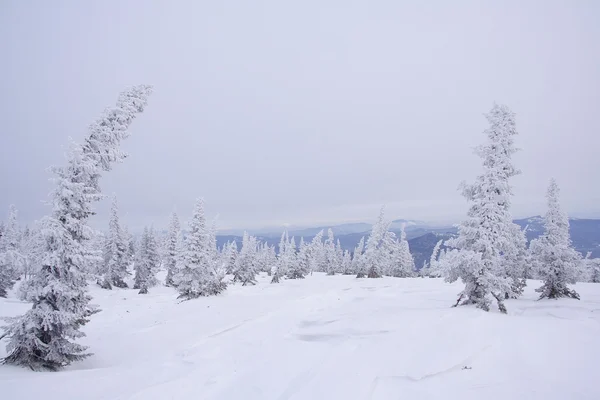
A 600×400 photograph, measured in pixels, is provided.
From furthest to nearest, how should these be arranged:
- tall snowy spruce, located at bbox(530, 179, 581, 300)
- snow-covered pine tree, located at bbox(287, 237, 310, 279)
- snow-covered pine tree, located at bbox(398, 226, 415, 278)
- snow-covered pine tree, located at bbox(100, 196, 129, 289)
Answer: snow-covered pine tree, located at bbox(398, 226, 415, 278)
snow-covered pine tree, located at bbox(287, 237, 310, 279)
snow-covered pine tree, located at bbox(100, 196, 129, 289)
tall snowy spruce, located at bbox(530, 179, 581, 300)

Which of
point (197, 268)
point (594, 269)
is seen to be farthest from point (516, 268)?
point (594, 269)

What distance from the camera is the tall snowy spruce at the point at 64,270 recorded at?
29.9 feet

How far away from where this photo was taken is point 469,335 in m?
8.94

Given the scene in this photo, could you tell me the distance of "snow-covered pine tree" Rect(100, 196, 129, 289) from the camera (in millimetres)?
46875

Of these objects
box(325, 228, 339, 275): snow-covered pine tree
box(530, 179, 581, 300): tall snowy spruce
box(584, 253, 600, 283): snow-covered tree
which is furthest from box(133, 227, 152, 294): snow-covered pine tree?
box(584, 253, 600, 283): snow-covered tree

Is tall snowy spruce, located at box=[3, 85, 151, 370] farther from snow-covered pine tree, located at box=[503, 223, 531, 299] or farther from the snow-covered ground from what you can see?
snow-covered pine tree, located at box=[503, 223, 531, 299]

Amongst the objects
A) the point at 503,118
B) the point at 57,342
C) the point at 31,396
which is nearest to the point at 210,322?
the point at 57,342

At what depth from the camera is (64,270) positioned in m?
9.73

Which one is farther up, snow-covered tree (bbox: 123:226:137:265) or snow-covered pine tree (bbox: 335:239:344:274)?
snow-covered tree (bbox: 123:226:137:265)

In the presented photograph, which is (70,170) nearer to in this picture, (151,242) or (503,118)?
(503,118)

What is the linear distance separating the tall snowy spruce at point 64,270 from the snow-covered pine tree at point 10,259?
3.23 metres

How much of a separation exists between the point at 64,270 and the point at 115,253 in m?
43.7

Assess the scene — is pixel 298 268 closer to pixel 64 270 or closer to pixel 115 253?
pixel 115 253

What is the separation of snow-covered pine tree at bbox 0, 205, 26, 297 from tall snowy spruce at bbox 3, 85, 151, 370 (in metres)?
3.23
